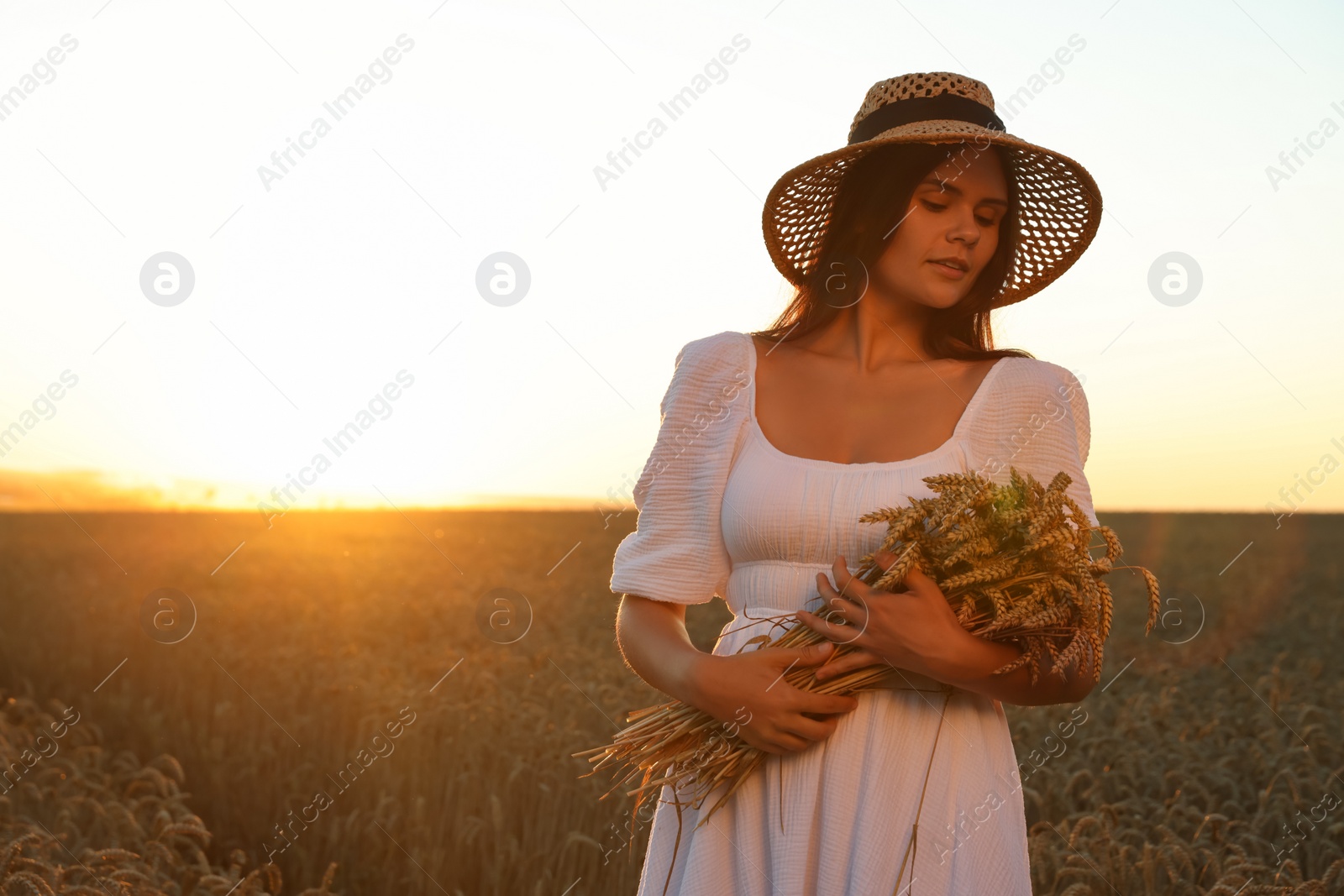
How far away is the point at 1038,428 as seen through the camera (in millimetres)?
2238

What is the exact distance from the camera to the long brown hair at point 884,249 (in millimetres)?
2463

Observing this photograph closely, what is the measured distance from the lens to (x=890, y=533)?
1873mm

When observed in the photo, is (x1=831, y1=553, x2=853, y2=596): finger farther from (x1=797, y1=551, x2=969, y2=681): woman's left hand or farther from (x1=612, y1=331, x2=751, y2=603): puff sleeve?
(x1=612, y1=331, x2=751, y2=603): puff sleeve

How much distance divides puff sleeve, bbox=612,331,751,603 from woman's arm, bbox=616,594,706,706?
0.13 ft

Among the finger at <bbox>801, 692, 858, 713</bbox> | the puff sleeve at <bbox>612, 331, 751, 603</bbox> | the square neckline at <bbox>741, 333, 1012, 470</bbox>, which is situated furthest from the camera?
the puff sleeve at <bbox>612, 331, 751, 603</bbox>

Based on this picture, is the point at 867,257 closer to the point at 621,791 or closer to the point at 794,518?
the point at 794,518

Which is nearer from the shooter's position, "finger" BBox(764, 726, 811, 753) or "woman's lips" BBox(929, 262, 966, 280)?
"finger" BBox(764, 726, 811, 753)

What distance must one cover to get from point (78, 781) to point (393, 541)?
16.5 m

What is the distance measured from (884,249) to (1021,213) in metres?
0.62

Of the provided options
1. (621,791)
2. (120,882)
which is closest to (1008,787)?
(120,882)

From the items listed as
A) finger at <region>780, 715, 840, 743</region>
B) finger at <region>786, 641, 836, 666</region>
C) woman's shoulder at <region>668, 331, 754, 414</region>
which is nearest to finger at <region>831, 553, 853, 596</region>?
finger at <region>786, 641, 836, 666</region>

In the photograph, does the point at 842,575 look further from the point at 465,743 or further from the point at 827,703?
the point at 465,743

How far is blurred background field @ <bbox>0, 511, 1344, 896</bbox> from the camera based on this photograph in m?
4.34

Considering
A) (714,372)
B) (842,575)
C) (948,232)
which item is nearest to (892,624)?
(842,575)
